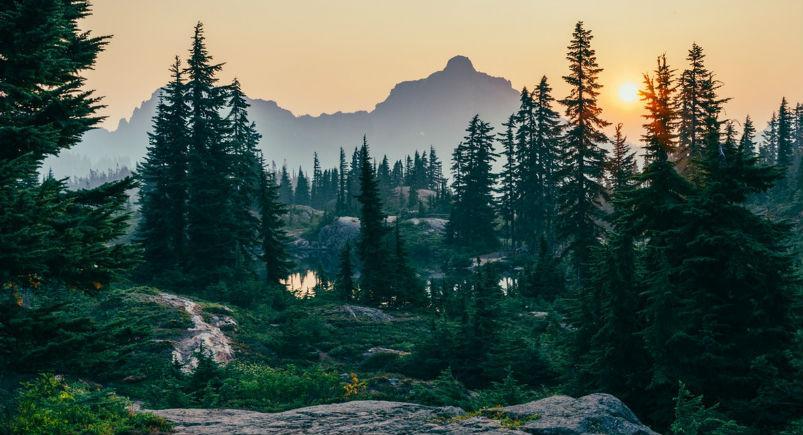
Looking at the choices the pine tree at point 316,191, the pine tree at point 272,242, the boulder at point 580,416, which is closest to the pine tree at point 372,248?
the pine tree at point 272,242

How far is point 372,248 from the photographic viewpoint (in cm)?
3756

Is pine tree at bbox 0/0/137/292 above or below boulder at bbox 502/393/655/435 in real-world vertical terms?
above

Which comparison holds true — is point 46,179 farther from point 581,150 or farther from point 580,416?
point 581,150

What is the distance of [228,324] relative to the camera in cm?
2314

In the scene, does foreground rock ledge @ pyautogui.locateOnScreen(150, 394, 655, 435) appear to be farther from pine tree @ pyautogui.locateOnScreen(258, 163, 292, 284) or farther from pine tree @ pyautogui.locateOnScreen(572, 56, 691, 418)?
pine tree @ pyautogui.locateOnScreen(258, 163, 292, 284)

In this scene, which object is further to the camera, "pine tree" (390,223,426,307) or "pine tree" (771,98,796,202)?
"pine tree" (771,98,796,202)

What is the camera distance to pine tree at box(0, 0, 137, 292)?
859cm

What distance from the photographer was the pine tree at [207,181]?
3356 cm

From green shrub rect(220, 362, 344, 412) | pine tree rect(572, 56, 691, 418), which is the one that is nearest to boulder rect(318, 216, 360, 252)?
green shrub rect(220, 362, 344, 412)

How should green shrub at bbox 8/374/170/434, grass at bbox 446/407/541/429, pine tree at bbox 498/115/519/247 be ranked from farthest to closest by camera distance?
pine tree at bbox 498/115/519/247 < grass at bbox 446/407/541/429 < green shrub at bbox 8/374/170/434

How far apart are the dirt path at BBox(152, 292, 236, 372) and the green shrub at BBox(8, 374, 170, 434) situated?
7853mm

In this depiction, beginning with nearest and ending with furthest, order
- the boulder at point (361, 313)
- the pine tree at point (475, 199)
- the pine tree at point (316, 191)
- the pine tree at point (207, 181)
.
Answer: the boulder at point (361, 313) < the pine tree at point (207, 181) < the pine tree at point (475, 199) < the pine tree at point (316, 191)

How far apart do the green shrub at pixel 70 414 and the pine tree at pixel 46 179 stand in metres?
2.01

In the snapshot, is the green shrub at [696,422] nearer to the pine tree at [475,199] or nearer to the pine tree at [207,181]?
the pine tree at [207,181]
